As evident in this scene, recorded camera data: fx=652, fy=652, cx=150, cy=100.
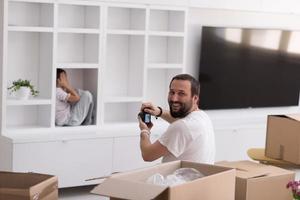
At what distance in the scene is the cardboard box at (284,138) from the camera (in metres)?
3.33

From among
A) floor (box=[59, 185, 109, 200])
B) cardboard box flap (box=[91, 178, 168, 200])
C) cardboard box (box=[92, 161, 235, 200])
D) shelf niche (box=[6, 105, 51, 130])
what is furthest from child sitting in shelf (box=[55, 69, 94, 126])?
cardboard box flap (box=[91, 178, 168, 200])

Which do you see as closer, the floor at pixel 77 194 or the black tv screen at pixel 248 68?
the floor at pixel 77 194

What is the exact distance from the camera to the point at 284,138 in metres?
3.39

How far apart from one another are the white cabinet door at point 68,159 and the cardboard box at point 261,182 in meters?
2.71

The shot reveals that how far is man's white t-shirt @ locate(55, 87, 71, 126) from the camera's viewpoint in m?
5.88

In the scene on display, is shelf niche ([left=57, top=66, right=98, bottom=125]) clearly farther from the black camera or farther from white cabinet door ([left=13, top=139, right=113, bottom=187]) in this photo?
the black camera

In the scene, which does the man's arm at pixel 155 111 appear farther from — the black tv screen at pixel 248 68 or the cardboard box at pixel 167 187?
the black tv screen at pixel 248 68

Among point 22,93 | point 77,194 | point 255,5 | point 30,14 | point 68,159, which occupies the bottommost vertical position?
point 77,194

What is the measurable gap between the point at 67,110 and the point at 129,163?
75 cm

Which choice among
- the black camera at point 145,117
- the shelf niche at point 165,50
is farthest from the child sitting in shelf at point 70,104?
the black camera at point 145,117

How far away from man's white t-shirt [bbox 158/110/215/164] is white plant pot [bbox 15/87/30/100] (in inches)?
106

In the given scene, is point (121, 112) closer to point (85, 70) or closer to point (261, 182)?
point (85, 70)

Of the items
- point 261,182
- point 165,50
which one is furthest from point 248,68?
point 261,182

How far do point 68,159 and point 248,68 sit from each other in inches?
96.8
